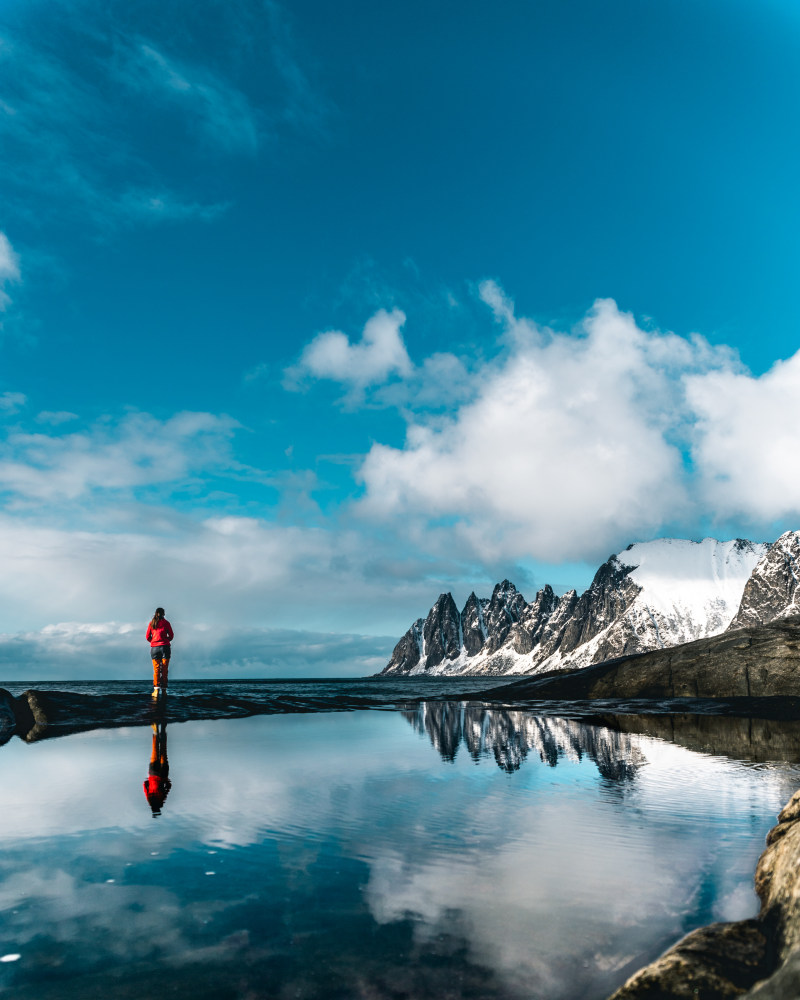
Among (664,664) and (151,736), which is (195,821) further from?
(664,664)

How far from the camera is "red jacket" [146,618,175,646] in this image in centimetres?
2377

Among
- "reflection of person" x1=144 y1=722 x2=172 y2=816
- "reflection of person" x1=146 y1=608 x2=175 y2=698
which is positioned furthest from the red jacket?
"reflection of person" x1=144 y1=722 x2=172 y2=816

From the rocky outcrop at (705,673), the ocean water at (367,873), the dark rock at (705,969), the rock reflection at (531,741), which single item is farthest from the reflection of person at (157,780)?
the rocky outcrop at (705,673)

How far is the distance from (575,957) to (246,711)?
85.6 feet

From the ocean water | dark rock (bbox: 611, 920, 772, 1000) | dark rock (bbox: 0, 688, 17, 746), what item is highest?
dark rock (bbox: 611, 920, 772, 1000)

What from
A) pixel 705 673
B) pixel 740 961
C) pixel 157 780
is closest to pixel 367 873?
pixel 740 961

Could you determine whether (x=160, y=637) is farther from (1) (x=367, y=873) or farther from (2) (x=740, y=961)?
(2) (x=740, y=961)

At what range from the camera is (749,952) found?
415cm

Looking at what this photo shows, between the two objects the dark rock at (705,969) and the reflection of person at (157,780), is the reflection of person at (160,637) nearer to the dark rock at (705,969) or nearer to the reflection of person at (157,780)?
the reflection of person at (157,780)

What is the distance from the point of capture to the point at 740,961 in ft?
13.2

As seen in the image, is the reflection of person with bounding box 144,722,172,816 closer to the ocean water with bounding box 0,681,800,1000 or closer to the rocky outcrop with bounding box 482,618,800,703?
the ocean water with bounding box 0,681,800,1000

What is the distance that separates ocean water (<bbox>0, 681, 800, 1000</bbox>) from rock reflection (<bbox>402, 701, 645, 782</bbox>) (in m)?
0.60

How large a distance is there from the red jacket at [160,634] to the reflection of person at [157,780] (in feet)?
25.4

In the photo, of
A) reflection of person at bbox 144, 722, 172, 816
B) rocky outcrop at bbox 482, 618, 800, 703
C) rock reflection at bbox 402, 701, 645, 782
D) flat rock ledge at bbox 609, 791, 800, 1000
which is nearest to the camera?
flat rock ledge at bbox 609, 791, 800, 1000
